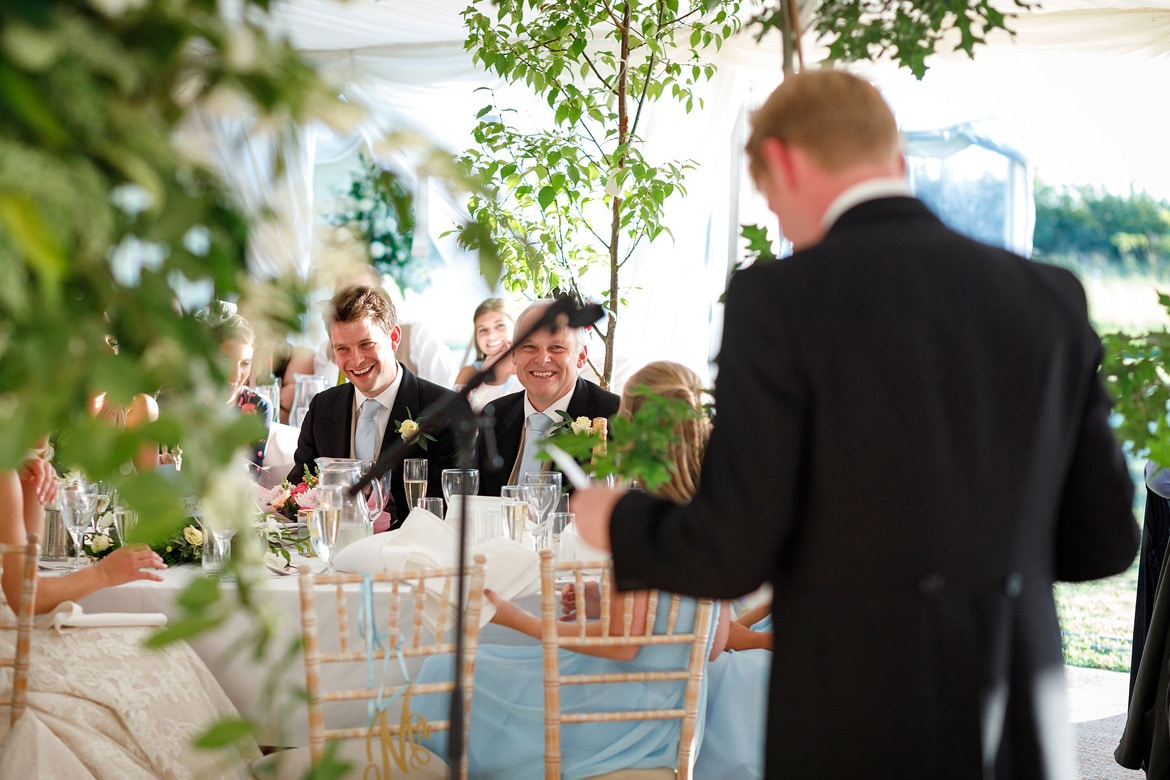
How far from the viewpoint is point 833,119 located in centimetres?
134

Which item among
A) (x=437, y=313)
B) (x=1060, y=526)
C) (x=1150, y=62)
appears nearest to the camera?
(x=1060, y=526)

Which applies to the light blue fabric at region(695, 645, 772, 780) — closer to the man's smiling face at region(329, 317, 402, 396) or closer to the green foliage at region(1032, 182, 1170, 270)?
the man's smiling face at region(329, 317, 402, 396)

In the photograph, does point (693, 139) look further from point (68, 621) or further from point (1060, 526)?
point (1060, 526)

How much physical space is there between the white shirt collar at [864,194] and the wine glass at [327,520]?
5.73ft

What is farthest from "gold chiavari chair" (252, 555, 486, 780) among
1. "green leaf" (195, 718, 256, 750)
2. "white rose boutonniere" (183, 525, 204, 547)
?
"green leaf" (195, 718, 256, 750)

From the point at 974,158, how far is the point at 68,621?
5149 mm

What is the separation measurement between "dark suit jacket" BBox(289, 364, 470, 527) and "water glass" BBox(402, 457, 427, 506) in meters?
0.78

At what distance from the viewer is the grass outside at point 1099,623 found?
5.55m

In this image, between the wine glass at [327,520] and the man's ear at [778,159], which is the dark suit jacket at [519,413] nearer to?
the wine glass at [327,520]

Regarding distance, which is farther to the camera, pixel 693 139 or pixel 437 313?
pixel 437 313

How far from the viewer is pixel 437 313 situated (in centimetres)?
856

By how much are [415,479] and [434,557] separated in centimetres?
64

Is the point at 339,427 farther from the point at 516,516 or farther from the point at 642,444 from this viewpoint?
the point at 642,444

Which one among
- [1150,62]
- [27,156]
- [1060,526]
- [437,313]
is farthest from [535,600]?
[437,313]
